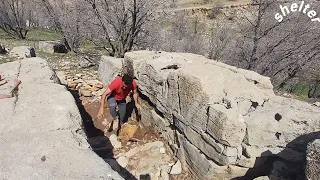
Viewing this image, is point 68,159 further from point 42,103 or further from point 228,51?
point 228,51

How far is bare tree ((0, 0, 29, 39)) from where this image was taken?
18.8 metres

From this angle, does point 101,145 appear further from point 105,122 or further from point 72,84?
Answer: point 72,84

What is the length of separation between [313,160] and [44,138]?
318cm

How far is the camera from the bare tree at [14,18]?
1882cm

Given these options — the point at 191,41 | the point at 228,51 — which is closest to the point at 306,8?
the point at 228,51

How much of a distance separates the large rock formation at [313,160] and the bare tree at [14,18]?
18086 mm

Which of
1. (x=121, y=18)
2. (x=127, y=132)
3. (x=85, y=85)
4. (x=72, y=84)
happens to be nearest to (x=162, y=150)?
(x=127, y=132)

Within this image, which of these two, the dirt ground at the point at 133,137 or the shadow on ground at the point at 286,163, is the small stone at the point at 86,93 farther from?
the shadow on ground at the point at 286,163

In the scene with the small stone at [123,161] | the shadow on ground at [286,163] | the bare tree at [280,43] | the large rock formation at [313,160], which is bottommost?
the small stone at [123,161]

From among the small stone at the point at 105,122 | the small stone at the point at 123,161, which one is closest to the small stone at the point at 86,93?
the small stone at the point at 105,122

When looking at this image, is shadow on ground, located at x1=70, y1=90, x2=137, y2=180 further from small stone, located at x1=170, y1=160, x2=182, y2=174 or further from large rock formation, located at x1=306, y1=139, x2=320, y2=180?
large rock formation, located at x1=306, y1=139, x2=320, y2=180

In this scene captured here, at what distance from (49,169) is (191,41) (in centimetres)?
1504

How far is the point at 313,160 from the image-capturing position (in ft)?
11.6

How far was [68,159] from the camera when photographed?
3818 millimetres
